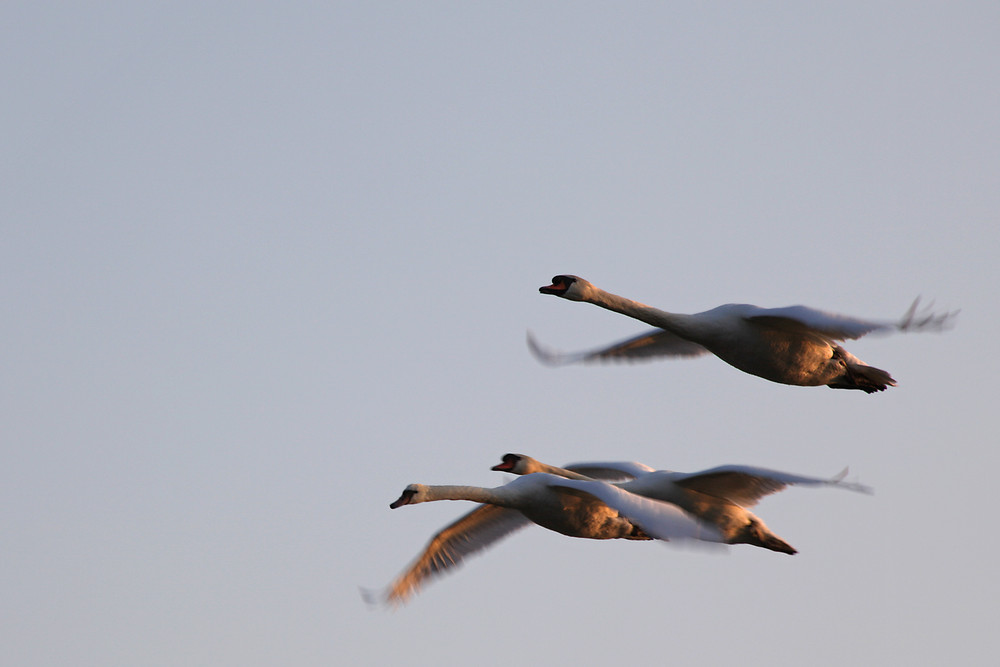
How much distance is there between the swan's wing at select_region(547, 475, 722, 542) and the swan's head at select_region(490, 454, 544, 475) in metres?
3.27

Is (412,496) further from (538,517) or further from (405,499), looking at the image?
(538,517)

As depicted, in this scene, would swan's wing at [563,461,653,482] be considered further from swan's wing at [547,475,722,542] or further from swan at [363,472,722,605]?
swan's wing at [547,475,722,542]

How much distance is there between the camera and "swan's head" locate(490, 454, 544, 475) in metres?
21.6

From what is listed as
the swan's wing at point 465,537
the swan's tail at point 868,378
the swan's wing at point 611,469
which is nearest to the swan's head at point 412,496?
the swan's wing at point 465,537

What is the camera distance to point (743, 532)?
64.9 feet

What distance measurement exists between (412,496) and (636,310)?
158 inches

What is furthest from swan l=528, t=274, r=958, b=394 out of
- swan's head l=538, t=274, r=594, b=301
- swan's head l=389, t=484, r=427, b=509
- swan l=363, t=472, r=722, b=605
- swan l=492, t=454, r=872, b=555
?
swan's head l=389, t=484, r=427, b=509

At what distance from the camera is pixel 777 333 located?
62.7 ft

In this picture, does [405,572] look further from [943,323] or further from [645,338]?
[943,323]

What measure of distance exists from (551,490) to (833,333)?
4010mm

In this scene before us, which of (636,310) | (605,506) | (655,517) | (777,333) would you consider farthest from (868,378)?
(655,517)

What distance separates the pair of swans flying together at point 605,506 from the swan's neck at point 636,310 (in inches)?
70.5

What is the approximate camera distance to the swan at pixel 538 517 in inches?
693

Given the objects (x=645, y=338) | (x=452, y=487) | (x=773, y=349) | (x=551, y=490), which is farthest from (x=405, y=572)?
(x=773, y=349)
